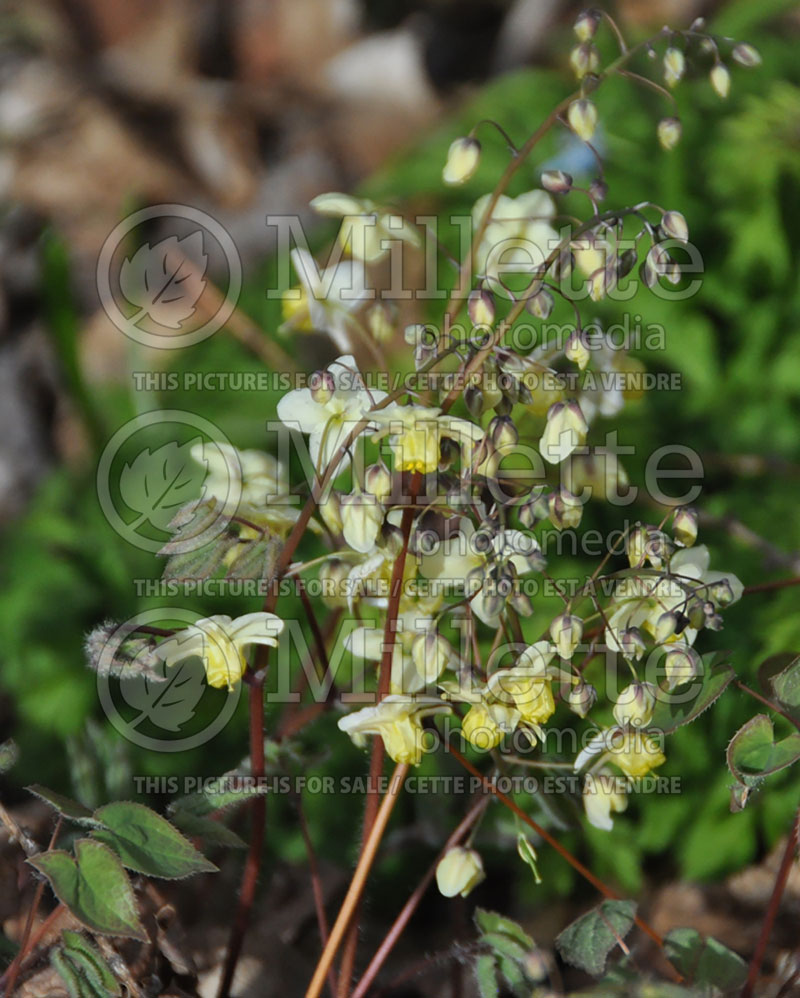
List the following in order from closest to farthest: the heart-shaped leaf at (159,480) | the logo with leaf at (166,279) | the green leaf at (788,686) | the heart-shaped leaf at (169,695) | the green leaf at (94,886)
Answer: the green leaf at (94,886), the green leaf at (788,686), the heart-shaped leaf at (169,695), the heart-shaped leaf at (159,480), the logo with leaf at (166,279)

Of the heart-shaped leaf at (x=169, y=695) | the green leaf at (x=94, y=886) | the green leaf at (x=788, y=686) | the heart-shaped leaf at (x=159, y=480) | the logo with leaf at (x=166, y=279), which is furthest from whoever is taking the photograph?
the logo with leaf at (x=166, y=279)

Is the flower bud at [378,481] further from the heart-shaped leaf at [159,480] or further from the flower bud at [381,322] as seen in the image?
the heart-shaped leaf at [159,480]

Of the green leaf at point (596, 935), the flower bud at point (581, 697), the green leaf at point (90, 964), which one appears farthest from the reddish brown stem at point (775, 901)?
the green leaf at point (90, 964)

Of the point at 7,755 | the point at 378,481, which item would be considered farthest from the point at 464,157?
the point at 7,755

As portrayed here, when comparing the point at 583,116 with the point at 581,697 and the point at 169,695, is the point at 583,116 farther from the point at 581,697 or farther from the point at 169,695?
the point at 169,695

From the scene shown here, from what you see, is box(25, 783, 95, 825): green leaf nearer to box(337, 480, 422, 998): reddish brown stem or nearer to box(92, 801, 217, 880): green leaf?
box(92, 801, 217, 880): green leaf

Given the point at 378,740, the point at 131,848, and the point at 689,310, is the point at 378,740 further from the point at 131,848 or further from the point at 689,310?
the point at 689,310

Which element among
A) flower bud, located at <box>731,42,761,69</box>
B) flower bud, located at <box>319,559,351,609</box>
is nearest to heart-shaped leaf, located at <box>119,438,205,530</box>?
flower bud, located at <box>319,559,351,609</box>

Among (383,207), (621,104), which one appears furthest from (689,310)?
(383,207)
